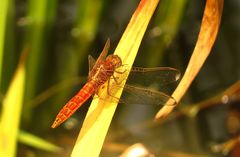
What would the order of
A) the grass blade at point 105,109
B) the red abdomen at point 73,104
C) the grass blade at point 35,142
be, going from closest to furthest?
1. the grass blade at point 105,109
2. the red abdomen at point 73,104
3. the grass blade at point 35,142

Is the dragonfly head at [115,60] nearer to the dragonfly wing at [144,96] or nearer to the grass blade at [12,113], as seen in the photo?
the dragonfly wing at [144,96]

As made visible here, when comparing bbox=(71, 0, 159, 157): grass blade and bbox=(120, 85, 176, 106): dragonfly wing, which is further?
bbox=(120, 85, 176, 106): dragonfly wing

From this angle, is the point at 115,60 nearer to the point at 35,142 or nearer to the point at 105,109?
the point at 105,109

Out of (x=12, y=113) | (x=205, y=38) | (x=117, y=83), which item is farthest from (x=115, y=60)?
(x=12, y=113)

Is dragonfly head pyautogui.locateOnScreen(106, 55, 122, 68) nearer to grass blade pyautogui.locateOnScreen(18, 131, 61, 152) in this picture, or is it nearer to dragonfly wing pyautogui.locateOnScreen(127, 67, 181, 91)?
dragonfly wing pyautogui.locateOnScreen(127, 67, 181, 91)

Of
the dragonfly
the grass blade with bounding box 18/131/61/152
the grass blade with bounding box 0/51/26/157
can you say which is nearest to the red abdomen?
the dragonfly

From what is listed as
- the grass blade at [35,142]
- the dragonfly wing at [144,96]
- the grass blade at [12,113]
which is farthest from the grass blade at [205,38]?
the grass blade at [35,142]

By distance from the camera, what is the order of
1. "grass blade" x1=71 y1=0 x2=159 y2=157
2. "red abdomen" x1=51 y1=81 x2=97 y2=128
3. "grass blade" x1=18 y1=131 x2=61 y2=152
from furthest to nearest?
1. "grass blade" x1=18 y1=131 x2=61 y2=152
2. "red abdomen" x1=51 y1=81 x2=97 y2=128
3. "grass blade" x1=71 y1=0 x2=159 y2=157
